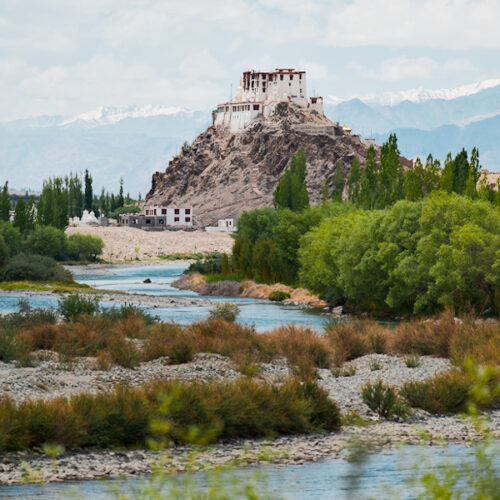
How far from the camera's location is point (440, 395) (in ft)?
71.0

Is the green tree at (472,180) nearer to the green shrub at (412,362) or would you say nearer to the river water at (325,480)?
the green shrub at (412,362)

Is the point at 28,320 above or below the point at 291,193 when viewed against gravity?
below

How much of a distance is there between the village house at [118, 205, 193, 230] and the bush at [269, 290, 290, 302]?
374ft

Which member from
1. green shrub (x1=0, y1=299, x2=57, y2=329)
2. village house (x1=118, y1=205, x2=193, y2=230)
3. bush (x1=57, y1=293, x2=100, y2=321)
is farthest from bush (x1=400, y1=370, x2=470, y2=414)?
village house (x1=118, y1=205, x2=193, y2=230)

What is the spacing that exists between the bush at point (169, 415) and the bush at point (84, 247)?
112174mm

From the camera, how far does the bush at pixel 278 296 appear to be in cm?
7169

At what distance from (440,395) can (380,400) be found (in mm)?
1630

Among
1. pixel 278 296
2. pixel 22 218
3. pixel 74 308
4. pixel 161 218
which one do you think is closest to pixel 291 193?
pixel 22 218

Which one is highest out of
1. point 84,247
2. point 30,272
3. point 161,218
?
point 161,218

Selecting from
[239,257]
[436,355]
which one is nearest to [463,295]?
[436,355]

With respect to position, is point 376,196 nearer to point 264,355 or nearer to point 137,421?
point 264,355

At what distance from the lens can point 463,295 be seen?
4922 cm

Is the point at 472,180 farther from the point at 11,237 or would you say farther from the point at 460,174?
the point at 11,237

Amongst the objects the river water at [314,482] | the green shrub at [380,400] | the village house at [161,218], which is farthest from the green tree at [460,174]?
the village house at [161,218]
